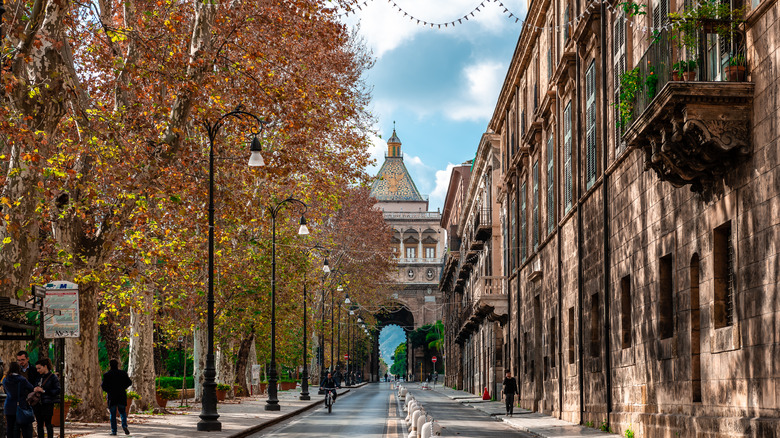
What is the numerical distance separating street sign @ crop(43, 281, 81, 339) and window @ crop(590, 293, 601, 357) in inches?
560

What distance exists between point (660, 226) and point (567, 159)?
37.0 feet

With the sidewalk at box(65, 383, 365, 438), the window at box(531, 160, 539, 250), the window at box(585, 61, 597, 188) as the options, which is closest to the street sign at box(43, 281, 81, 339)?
the sidewalk at box(65, 383, 365, 438)

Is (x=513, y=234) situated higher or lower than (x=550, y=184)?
lower

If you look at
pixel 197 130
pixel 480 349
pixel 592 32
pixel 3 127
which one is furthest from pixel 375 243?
pixel 3 127

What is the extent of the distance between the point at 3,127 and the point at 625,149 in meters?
12.1

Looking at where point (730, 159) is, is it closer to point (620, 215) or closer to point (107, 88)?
point (620, 215)

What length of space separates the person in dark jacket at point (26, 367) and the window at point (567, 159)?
1644 centimetres

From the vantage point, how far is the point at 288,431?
24.7 metres

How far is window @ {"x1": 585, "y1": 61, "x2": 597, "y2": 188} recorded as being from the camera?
25062 mm

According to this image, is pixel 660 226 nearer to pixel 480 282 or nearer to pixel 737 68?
pixel 737 68

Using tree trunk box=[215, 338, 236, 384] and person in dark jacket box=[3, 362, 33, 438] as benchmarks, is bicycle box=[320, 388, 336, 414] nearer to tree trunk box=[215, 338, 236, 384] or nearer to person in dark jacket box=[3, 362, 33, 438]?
tree trunk box=[215, 338, 236, 384]

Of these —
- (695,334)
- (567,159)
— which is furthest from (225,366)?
(695,334)

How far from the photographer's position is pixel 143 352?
29969 mm

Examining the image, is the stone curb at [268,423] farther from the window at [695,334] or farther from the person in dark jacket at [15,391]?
the window at [695,334]
